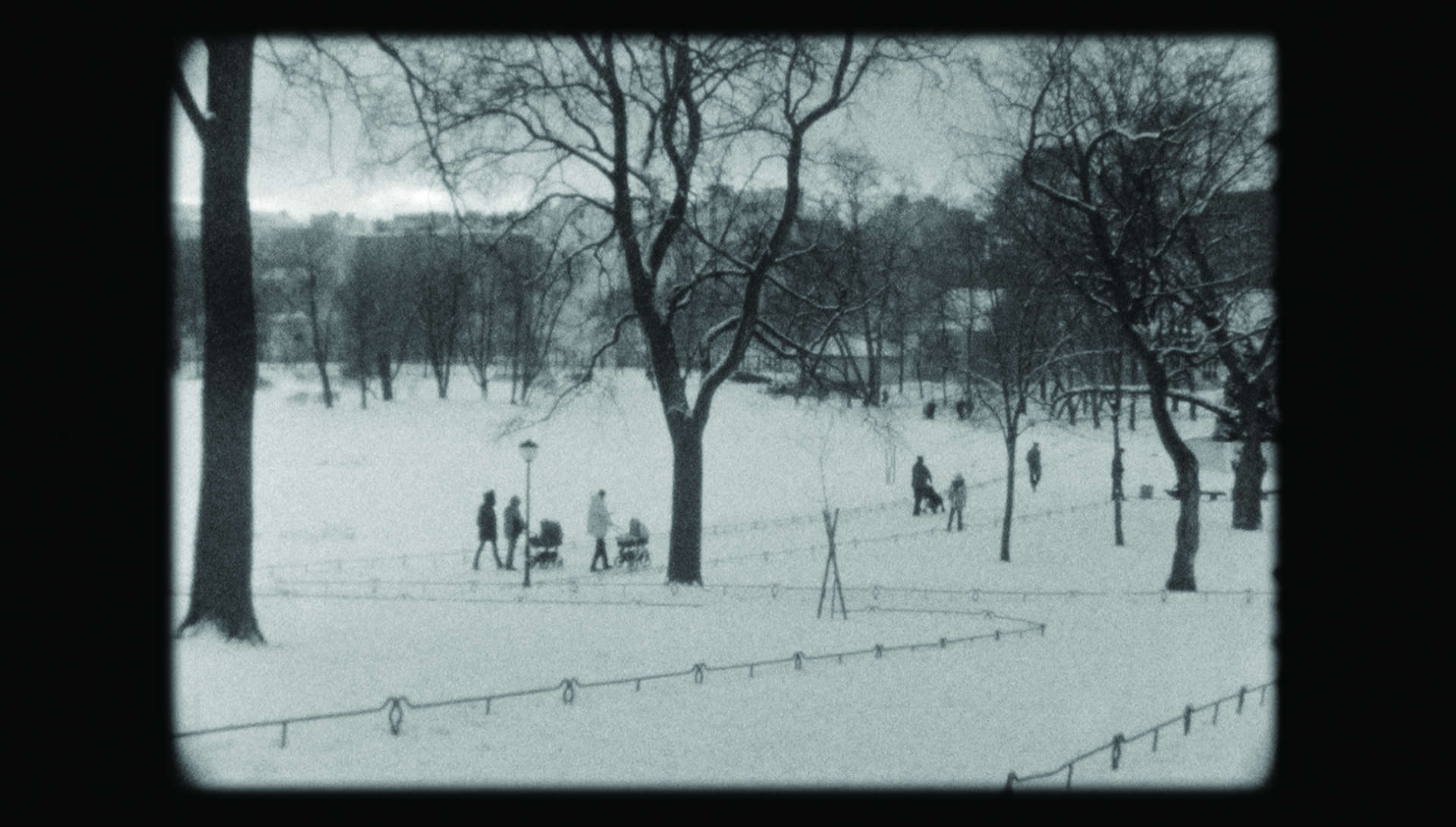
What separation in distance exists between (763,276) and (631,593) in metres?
4.87

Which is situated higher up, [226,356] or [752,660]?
[226,356]

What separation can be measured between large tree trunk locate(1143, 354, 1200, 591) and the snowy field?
47 centimetres

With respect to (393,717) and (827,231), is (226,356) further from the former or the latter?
(827,231)

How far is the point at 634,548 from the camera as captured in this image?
1945cm

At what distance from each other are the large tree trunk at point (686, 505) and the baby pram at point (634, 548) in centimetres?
342

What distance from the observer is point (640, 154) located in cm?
1527

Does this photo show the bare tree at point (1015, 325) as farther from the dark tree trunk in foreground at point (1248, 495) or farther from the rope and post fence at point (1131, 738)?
the rope and post fence at point (1131, 738)

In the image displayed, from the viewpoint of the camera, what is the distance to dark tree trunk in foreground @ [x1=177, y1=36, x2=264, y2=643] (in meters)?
8.05

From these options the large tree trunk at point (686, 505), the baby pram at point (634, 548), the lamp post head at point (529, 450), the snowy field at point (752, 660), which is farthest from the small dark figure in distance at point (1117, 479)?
the lamp post head at point (529, 450)

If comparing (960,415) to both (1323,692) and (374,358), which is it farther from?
(1323,692)

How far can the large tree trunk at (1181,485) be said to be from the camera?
15977mm

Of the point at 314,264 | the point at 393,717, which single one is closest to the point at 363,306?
the point at 314,264

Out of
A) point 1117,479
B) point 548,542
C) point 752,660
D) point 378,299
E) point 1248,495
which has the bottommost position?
point 548,542

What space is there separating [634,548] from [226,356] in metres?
11.8
